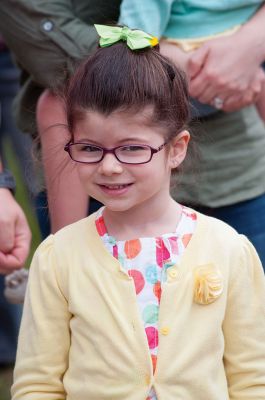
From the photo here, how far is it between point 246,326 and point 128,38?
80 cm

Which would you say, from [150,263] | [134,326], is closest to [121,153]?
[150,263]

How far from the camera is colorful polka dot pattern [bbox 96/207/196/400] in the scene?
2.63m

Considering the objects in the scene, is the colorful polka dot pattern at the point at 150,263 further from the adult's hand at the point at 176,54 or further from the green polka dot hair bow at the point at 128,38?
the adult's hand at the point at 176,54

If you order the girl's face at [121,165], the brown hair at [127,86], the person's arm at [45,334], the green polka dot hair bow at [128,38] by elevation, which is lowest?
the person's arm at [45,334]

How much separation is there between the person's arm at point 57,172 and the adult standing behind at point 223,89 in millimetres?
344

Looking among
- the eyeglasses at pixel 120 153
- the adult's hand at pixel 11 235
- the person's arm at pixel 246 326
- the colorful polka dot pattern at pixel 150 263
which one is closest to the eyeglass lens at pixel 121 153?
the eyeglasses at pixel 120 153

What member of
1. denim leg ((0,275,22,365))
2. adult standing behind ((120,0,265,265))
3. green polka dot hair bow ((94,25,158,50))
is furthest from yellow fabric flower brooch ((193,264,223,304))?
denim leg ((0,275,22,365))

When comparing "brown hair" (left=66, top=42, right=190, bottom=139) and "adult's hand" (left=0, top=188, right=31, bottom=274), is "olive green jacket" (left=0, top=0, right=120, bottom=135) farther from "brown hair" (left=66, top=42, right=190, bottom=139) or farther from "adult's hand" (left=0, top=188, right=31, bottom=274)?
"brown hair" (left=66, top=42, right=190, bottom=139)

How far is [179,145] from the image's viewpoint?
2734 millimetres

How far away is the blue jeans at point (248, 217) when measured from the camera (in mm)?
3533

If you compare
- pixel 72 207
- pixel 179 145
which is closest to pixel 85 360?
pixel 179 145

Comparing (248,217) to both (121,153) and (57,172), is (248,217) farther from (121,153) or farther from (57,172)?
(121,153)

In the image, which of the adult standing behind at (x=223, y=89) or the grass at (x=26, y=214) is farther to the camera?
the grass at (x=26, y=214)

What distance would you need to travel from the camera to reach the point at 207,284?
2.59 meters
